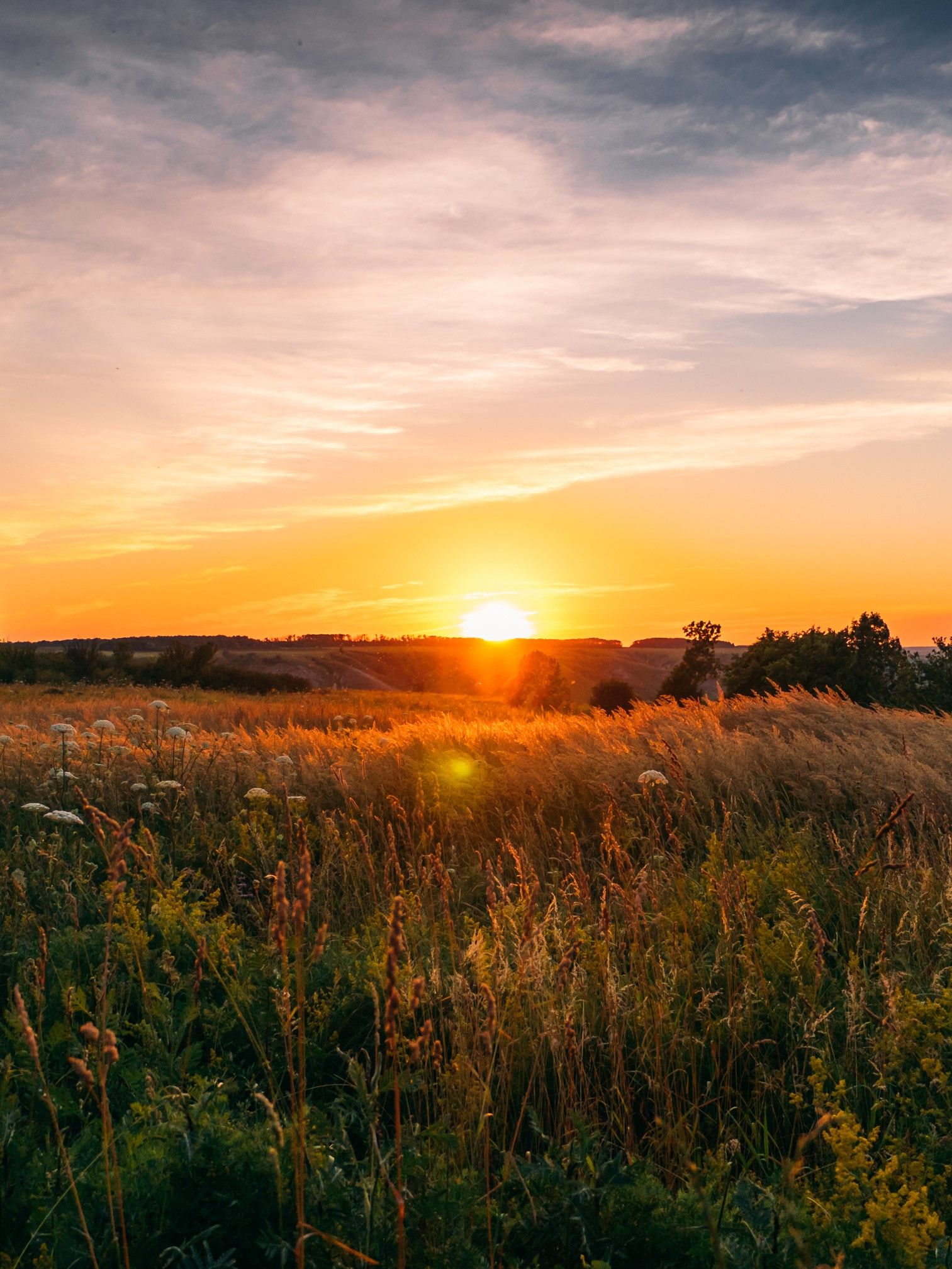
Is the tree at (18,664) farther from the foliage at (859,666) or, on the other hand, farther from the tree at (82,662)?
the foliage at (859,666)

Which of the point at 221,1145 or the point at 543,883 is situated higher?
the point at 221,1145

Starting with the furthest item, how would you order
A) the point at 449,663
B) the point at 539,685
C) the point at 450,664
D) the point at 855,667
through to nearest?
the point at 449,663
the point at 450,664
the point at 539,685
the point at 855,667

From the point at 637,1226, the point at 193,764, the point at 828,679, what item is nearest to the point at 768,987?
the point at 637,1226

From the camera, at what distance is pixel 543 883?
6020mm

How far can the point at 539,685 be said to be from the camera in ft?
108

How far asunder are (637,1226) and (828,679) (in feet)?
48.7

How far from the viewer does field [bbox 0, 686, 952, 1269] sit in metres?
2.07

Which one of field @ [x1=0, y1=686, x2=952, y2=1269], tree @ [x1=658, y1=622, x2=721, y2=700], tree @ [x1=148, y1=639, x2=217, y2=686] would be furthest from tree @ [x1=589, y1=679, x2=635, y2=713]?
tree @ [x1=148, y1=639, x2=217, y2=686]

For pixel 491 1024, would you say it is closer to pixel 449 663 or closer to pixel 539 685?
pixel 539 685

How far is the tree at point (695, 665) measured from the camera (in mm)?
20406

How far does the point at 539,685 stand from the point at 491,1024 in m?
31.3

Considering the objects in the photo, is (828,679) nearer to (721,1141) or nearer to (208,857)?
(208,857)

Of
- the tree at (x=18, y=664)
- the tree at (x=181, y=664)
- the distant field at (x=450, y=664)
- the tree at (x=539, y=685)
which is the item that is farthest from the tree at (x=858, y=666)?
the tree at (x=18, y=664)

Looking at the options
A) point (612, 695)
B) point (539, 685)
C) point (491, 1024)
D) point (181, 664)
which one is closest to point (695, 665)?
point (612, 695)
